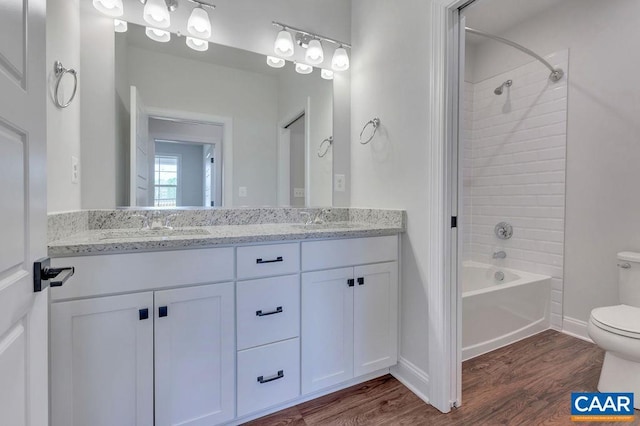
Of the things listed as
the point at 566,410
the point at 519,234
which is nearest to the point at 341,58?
the point at 519,234

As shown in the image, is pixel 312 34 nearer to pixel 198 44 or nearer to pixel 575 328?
pixel 198 44

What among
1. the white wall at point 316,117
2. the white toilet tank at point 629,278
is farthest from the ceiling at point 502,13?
the white toilet tank at point 629,278

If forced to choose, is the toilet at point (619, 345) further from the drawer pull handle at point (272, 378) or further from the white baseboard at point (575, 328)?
the drawer pull handle at point (272, 378)

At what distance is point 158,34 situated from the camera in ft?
5.32

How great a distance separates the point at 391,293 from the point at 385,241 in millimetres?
308

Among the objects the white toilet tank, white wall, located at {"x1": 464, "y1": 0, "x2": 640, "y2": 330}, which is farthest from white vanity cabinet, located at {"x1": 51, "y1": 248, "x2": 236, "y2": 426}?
white wall, located at {"x1": 464, "y1": 0, "x2": 640, "y2": 330}

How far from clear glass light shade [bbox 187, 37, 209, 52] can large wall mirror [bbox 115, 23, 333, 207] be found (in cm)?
3

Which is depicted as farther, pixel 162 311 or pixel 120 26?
pixel 120 26

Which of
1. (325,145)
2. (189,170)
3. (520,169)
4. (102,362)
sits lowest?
(102,362)

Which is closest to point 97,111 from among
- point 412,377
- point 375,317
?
point 375,317

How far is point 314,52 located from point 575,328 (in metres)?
2.84

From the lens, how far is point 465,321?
1.95 metres

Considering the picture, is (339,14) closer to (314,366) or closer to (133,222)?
(133,222)

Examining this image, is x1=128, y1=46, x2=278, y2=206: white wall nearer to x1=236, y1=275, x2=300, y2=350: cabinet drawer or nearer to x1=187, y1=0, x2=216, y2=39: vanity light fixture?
x1=187, y1=0, x2=216, y2=39: vanity light fixture
